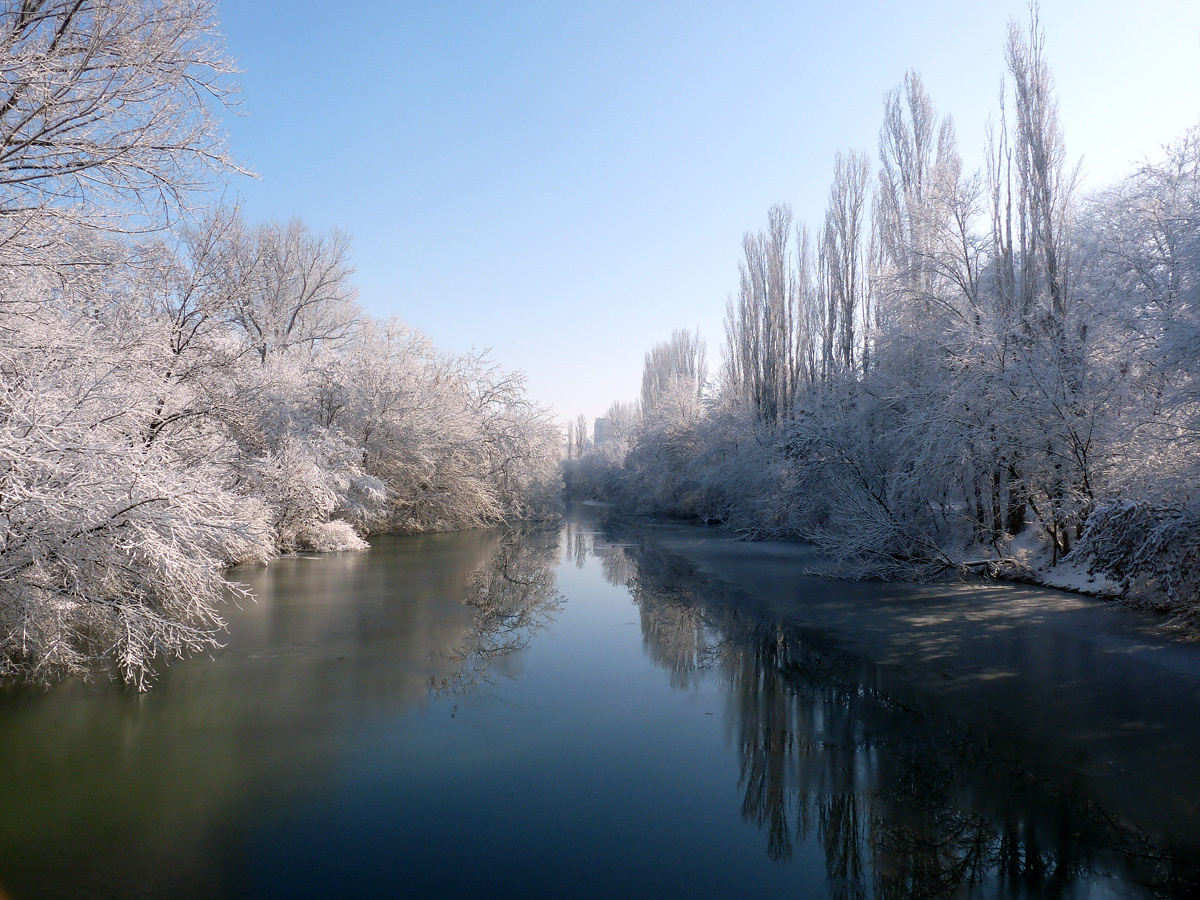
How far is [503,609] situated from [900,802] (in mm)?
6924

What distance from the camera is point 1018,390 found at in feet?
36.4

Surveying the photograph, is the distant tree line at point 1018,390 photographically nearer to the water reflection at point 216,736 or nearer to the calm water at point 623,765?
the calm water at point 623,765

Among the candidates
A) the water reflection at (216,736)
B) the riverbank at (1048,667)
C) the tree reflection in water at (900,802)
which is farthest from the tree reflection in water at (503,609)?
the riverbank at (1048,667)

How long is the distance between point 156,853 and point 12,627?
3.47m

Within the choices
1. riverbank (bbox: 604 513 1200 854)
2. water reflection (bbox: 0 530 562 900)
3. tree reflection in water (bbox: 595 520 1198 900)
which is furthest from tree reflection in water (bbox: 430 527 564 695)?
riverbank (bbox: 604 513 1200 854)

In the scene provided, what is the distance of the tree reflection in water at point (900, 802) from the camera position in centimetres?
339

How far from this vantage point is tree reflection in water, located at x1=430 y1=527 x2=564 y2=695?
691 centimetres

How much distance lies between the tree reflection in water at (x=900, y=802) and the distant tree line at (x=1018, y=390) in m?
4.61

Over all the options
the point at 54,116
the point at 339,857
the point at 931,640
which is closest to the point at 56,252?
the point at 54,116

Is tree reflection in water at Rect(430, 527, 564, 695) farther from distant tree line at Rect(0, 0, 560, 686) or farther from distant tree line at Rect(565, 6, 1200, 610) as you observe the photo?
distant tree line at Rect(565, 6, 1200, 610)

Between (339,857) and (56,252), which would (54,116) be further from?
(339,857)

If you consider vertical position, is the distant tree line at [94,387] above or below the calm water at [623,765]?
above

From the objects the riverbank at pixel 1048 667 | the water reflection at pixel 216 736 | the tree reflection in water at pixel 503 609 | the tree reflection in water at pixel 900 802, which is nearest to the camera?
the tree reflection in water at pixel 900 802

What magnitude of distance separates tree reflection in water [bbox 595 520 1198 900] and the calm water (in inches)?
0.8
